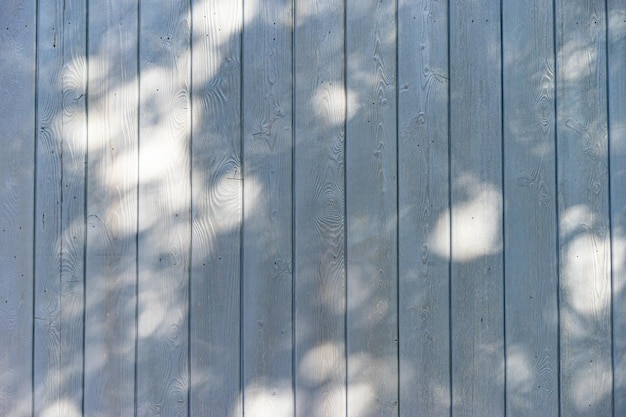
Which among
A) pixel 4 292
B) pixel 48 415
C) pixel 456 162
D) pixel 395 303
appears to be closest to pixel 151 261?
pixel 4 292

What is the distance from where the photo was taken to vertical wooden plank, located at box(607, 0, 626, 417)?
1857 millimetres

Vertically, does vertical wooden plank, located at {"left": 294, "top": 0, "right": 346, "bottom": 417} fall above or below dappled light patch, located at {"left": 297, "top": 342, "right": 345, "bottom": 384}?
above

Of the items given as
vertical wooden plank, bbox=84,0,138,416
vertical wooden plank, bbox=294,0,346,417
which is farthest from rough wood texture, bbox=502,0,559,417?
vertical wooden plank, bbox=84,0,138,416

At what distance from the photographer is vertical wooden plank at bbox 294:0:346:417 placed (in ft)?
6.06

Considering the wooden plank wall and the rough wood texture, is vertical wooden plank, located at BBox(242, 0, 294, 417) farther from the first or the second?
the rough wood texture

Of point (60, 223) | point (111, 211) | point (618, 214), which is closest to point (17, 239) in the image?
point (60, 223)

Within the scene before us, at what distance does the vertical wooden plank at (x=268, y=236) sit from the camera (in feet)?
6.06

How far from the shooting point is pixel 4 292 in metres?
1.86

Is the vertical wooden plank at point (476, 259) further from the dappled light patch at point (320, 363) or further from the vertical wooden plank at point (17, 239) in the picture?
the vertical wooden plank at point (17, 239)

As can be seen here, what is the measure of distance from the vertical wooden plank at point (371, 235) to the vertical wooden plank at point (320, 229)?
1.2 inches

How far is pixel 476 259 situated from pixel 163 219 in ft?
3.27

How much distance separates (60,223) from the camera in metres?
1.86

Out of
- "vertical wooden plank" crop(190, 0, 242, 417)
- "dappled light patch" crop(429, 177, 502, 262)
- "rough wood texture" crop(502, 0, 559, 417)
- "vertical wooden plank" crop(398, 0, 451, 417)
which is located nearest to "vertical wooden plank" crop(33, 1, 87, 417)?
"vertical wooden plank" crop(190, 0, 242, 417)

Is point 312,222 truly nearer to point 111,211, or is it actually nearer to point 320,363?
point 320,363
